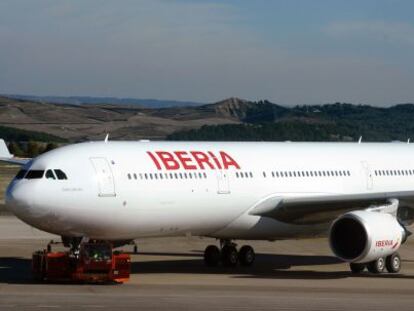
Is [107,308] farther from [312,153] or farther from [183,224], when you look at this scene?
[312,153]

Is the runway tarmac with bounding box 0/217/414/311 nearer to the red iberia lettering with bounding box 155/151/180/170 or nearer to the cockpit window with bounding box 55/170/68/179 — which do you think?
the cockpit window with bounding box 55/170/68/179

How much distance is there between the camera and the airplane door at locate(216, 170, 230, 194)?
101ft

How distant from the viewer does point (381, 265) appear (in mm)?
31812

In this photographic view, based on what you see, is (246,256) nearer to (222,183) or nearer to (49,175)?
(222,183)

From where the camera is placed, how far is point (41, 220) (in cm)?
2745

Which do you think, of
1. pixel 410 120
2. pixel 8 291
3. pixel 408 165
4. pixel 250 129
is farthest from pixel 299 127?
pixel 8 291

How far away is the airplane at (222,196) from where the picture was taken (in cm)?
2789

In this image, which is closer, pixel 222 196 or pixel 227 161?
pixel 222 196

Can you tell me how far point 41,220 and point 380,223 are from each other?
30.2 ft

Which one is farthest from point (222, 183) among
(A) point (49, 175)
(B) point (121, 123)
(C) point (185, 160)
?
(B) point (121, 123)

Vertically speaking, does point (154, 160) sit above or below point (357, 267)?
above

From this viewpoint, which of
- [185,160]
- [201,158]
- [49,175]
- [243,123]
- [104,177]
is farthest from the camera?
[243,123]

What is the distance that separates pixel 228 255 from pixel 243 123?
11325 cm

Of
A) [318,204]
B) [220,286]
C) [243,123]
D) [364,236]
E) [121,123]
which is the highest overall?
[121,123]
